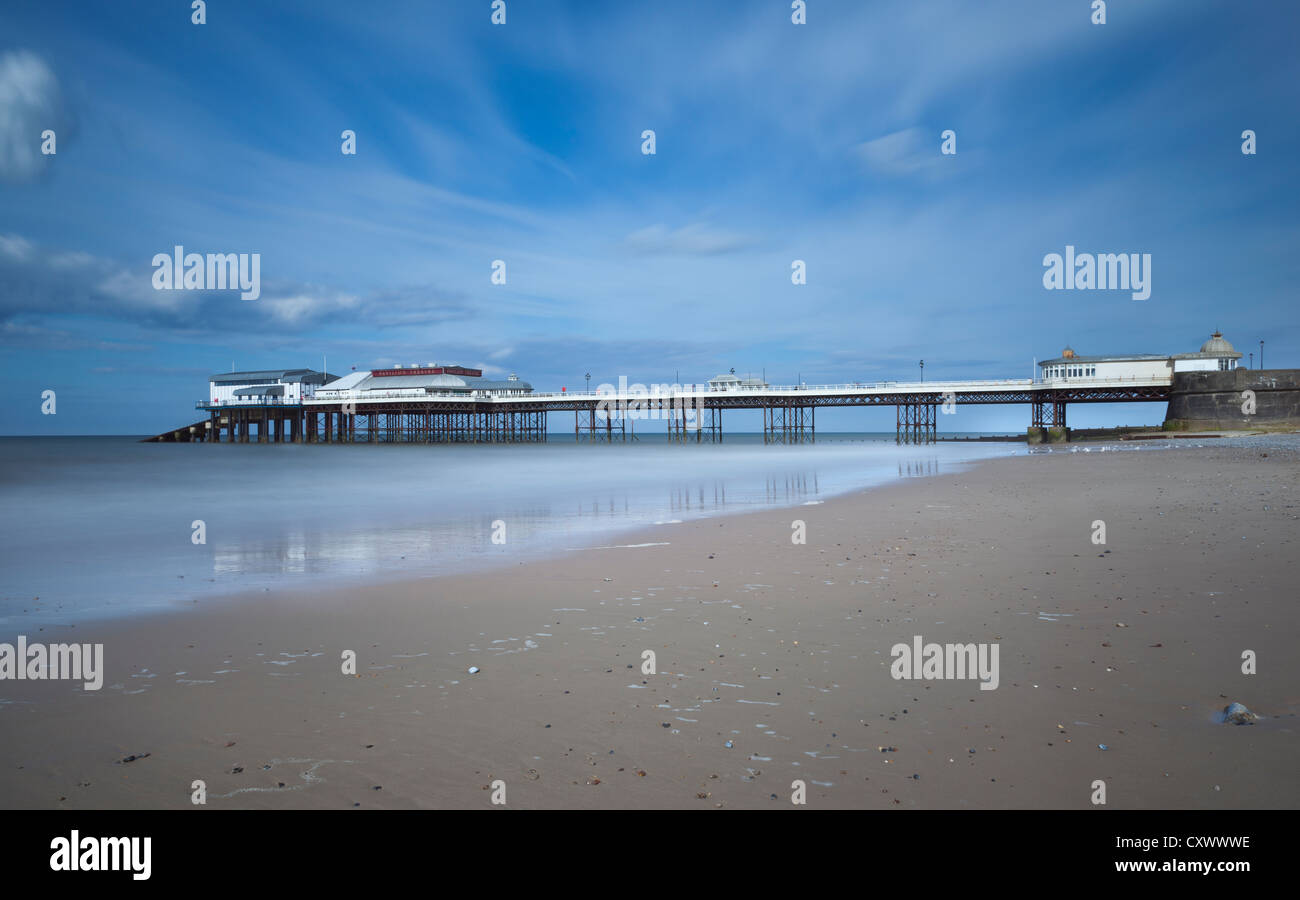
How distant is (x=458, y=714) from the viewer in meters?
4.13

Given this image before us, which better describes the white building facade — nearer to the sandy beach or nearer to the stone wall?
the stone wall

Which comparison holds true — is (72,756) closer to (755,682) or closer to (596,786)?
(596,786)

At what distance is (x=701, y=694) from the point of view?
14.4ft

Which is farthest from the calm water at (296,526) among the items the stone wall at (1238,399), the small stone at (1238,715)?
the stone wall at (1238,399)

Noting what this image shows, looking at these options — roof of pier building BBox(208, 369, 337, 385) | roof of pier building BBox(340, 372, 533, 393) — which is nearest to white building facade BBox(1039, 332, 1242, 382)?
roof of pier building BBox(340, 372, 533, 393)

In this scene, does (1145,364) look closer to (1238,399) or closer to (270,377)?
(1238,399)

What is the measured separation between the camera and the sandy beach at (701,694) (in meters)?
3.24

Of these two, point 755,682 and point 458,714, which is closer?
point 458,714

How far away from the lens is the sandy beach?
3242mm

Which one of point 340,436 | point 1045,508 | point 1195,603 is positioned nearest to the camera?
point 1195,603

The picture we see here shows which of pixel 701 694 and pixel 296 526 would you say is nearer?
pixel 701 694

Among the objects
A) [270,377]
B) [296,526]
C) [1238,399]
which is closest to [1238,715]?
[296,526]
